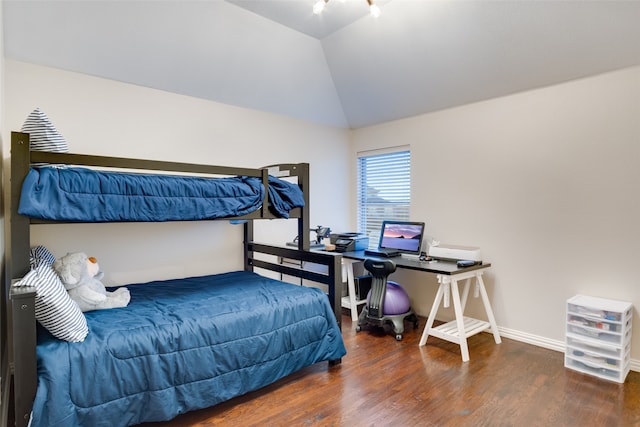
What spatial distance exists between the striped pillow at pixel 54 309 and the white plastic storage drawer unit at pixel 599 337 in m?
3.06

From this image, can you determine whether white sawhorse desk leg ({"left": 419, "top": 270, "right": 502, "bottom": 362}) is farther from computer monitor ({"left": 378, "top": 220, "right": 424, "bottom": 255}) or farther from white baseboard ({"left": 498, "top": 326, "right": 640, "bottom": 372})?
computer monitor ({"left": 378, "top": 220, "right": 424, "bottom": 255})

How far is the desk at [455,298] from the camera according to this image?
9.09 ft

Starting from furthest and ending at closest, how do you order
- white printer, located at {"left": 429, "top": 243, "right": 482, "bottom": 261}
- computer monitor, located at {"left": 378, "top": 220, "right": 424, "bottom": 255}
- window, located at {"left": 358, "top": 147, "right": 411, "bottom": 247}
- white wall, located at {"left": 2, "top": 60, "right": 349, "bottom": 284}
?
window, located at {"left": 358, "top": 147, "right": 411, "bottom": 247}
computer monitor, located at {"left": 378, "top": 220, "right": 424, "bottom": 255}
white printer, located at {"left": 429, "top": 243, "right": 482, "bottom": 261}
white wall, located at {"left": 2, "top": 60, "right": 349, "bottom": 284}

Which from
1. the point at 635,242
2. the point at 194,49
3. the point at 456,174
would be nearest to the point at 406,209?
the point at 456,174

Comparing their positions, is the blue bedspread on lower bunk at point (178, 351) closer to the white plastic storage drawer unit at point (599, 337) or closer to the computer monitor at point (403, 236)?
the computer monitor at point (403, 236)

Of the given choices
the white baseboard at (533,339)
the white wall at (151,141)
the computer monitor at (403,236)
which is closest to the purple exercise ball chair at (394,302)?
the computer monitor at (403,236)

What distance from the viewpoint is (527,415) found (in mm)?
1981

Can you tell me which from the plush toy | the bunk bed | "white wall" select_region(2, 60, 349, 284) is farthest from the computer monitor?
the plush toy

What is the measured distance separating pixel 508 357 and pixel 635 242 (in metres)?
1.21

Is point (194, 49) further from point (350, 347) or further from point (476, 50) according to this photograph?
point (350, 347)

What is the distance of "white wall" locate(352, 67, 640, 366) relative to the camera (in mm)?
2543

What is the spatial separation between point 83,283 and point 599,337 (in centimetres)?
334

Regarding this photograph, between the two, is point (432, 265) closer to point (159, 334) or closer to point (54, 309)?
point (159, 334)

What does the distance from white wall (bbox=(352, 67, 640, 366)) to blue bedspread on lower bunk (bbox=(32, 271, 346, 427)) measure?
1.69 metres
